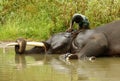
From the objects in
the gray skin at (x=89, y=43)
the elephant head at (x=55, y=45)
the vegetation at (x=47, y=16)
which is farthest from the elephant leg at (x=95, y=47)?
the vegetation at (x=47, y=16)

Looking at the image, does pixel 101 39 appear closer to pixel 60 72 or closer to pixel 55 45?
pixel 55 45

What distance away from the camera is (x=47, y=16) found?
1476 centimetres

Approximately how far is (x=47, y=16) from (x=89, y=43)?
18.0 feet

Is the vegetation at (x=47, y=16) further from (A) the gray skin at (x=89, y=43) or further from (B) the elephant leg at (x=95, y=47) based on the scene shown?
(B) the elephant leg at (x=95, y=47)

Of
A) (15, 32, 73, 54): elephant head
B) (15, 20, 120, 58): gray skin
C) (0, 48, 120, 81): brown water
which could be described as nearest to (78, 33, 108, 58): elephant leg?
(15, 20, 120, 58): gray skin

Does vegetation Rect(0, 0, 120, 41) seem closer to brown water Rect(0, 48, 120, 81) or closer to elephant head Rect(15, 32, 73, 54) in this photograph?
elephant head Rect(15, 32, 73, 54)

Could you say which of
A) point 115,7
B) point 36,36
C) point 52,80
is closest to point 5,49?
point 36,36

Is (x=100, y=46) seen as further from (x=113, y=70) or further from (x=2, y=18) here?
(x=2, y=18)

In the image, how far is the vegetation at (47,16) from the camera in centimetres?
1396

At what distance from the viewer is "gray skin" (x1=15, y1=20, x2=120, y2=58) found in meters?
9.31

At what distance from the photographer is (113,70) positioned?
6906mm

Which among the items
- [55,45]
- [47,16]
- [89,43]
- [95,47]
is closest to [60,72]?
[95,47]

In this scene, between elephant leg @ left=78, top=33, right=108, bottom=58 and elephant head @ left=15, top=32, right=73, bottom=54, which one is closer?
elephant leg @ left=78, top=33, right=108, bottom=58

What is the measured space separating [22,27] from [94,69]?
25.1 feet
